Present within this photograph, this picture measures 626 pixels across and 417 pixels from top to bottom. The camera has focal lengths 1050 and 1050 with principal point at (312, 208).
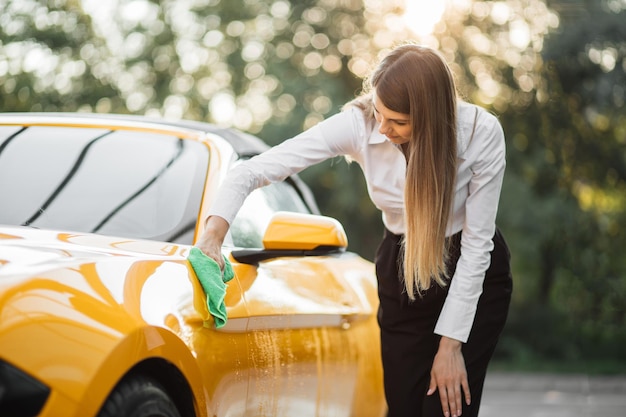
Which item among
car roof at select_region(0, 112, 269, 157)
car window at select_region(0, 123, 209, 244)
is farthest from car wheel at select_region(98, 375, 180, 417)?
car roof at select_region(0, 112, 269, 157)

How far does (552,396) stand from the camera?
36.0 ft

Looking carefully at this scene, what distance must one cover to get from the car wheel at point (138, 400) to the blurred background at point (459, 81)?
1179cm

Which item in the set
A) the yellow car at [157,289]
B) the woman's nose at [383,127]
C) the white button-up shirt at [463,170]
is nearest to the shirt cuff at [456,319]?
the white button-up shirt at [463,170]

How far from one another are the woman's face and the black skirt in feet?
1.49

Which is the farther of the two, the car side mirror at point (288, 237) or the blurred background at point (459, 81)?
the blurred background at point (459, 81)

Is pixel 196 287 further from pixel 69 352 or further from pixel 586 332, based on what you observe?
pixel 586 332

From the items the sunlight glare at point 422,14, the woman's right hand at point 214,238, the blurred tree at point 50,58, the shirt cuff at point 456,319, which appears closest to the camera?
the woman's right hand at point 214,238

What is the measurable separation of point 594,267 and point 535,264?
1.09 metres

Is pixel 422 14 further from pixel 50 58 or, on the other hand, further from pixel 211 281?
pixel 211 281

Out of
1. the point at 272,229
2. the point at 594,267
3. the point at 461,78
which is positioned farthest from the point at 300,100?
the point at 272,229

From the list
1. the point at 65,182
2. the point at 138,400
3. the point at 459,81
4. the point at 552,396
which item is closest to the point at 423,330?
the point at 65,182

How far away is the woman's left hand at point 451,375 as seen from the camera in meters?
3.64

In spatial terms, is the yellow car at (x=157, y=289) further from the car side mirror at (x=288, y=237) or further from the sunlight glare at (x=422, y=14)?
the sunlight glare at (x=422, y=14)

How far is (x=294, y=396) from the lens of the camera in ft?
11.9
